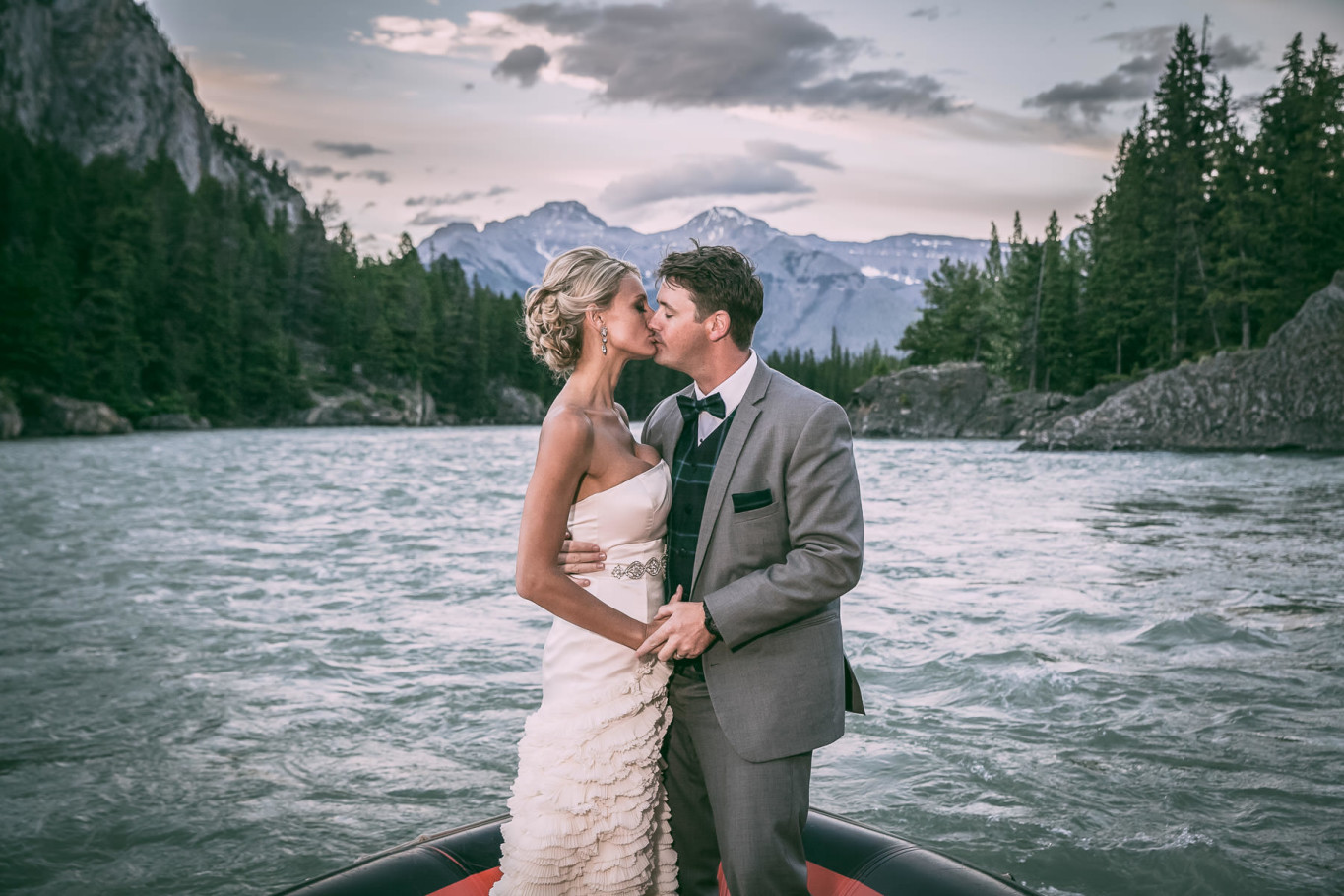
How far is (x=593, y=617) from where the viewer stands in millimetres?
2666

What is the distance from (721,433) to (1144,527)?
57.2 ft

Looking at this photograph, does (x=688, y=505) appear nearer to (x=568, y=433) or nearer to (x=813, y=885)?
(x=568, y=433)

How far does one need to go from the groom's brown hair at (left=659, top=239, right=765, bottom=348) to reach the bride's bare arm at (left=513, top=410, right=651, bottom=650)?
53cm

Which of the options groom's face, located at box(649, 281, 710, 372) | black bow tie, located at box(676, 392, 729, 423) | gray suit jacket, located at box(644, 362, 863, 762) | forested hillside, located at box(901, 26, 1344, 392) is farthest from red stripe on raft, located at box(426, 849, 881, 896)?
forested hillside, located at box(901, 26, 1344, 392)

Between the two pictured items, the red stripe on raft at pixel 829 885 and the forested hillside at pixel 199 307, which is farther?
the forested hillside at pixel 199 307

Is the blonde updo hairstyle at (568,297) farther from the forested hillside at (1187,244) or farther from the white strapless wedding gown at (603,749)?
the forested hillside at (1187,244)

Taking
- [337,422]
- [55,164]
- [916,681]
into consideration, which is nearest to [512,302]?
[337,422]

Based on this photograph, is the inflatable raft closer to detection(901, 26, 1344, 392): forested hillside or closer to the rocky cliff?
detection(901, 26, 1344, 392): forested hillside

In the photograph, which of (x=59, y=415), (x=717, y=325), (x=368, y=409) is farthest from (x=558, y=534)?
(x=368, y=409)

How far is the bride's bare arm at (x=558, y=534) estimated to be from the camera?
8.54 feet

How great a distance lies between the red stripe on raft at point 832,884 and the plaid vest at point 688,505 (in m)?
1.12

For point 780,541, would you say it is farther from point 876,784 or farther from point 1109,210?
point 1109,210

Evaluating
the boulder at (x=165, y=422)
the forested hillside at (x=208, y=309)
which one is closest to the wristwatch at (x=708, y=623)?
the forested hillside at (x=208, y=309)

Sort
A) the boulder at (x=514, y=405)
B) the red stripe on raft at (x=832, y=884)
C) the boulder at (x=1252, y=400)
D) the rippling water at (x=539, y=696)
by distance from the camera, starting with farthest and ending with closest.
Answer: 1. the boulder at (x=514, y=405)
2. the boulder at (x=1252, y=400)
3. the rippling water at (x=539, y=696)
4. the red stripe on raft at (x=832, y=884)
